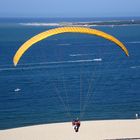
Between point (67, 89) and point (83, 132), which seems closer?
point (83, 132)

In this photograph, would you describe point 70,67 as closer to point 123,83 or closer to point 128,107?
point 123,83

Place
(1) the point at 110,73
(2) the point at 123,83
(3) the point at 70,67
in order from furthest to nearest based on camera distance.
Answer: (3) the point at 70,67, (1) the point at 110,73, (2) the point at 123,83

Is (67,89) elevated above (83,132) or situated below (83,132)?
above

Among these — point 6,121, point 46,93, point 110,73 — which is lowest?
point 6,121

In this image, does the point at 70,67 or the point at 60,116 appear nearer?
the point at 60,116

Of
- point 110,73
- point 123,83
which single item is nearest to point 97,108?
point 123,83

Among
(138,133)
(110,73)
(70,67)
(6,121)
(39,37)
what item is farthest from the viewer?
(70,67)

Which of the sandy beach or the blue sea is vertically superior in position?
the blue sea

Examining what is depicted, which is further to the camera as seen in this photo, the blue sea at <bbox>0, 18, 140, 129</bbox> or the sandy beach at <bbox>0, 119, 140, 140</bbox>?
the blue sea at <bbox>0, 18, 140, 129</bbox>
